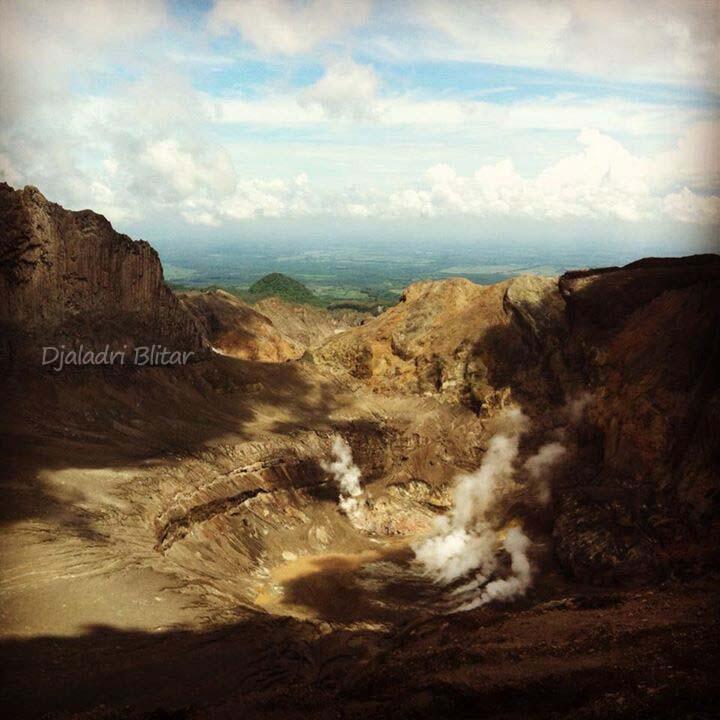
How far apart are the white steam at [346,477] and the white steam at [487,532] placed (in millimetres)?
5242

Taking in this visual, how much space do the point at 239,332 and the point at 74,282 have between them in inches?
1416

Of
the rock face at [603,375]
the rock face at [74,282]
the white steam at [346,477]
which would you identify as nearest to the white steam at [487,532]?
the rock face at [603,375]

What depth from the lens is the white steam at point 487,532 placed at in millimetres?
32406

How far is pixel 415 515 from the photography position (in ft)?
141

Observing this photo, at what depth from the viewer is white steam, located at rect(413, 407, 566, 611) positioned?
32406 mm

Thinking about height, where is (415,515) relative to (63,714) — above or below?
below

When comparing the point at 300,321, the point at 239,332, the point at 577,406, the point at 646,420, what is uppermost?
the point at 300,321

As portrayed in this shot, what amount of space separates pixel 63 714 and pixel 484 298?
48.4m

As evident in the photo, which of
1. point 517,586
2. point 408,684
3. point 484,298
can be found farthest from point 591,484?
point 408,684

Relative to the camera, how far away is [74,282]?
38969 mm

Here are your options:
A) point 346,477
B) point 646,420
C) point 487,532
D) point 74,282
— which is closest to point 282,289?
point 346,477

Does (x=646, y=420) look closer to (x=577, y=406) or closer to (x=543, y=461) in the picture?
(x=577, y=406)

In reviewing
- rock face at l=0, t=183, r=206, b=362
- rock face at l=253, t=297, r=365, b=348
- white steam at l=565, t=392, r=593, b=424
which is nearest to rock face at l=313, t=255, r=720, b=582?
white steam at l=565, t=392, r=593, b=424

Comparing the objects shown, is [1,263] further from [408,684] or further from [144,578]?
[408,684]
